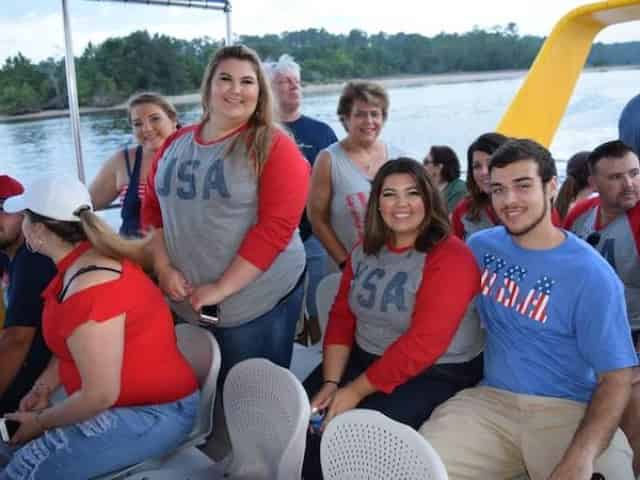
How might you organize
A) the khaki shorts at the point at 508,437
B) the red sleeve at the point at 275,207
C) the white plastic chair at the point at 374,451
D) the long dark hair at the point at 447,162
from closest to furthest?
the white plastic chair at the point at 374,451 → the khaki shorts at the point at 508,437 → the red sleeve at the point at 275,207 → the long dark hair at the point at 447,162

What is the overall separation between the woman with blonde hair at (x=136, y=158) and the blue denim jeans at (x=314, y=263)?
777mm

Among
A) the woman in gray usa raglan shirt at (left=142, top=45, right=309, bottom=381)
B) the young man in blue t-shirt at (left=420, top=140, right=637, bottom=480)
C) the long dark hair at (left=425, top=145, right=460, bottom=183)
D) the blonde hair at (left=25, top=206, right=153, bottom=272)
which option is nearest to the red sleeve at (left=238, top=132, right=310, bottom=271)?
the woman in gray usa raglan shirt at (left=142, top=45, right=309, bottom=381)

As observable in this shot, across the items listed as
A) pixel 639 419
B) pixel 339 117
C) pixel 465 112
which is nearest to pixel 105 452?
pixel 639 419

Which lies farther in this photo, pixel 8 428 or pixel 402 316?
pixel 402 316

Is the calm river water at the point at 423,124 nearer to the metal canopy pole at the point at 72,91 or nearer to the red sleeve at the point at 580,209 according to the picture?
the metal canopy pole at the point at 72,91

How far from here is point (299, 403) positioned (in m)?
1.39

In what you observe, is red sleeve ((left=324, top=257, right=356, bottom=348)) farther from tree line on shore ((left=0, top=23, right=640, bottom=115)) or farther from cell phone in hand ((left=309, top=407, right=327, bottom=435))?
tree line on shore ((left=0, top=23, right=640, bottom=115))

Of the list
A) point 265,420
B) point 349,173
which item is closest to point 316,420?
point 265,420

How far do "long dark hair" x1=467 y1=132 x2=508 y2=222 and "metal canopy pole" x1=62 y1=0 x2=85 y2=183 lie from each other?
1.85 metres

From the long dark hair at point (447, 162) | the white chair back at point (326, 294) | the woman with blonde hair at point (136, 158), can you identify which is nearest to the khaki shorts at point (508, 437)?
the white chair back at point (326, 294)

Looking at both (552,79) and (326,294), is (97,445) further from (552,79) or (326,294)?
(552,79)

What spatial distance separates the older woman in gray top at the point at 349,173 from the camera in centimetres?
243

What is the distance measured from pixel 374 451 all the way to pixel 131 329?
0.65 meters

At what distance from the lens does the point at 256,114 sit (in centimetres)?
174
